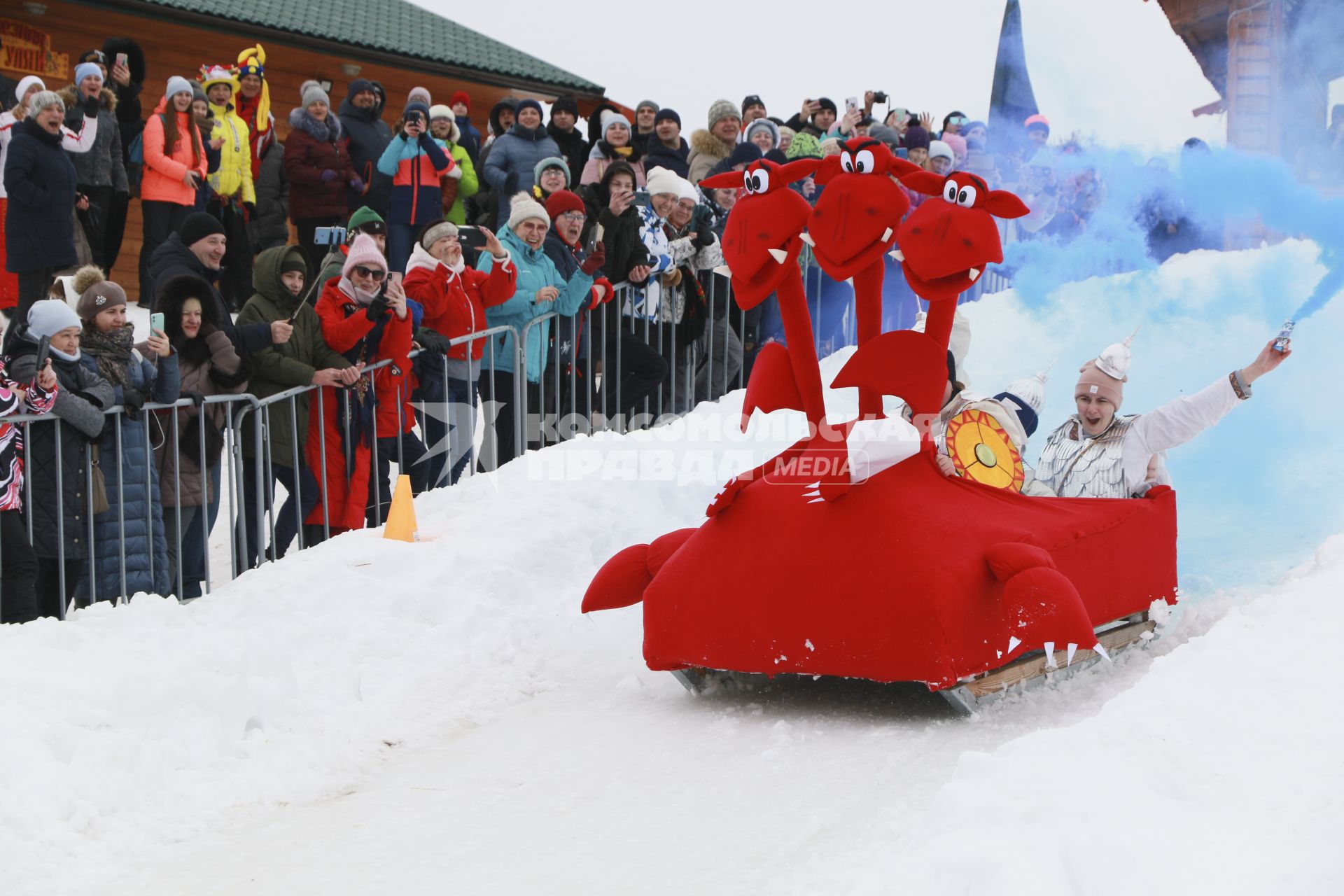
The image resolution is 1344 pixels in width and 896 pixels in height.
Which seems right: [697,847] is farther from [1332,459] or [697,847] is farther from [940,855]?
[1332,459]

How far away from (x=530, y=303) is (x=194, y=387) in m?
2.20

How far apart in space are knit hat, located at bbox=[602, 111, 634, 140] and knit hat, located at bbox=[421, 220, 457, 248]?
3.23 meters

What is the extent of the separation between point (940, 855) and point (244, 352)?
4945 millimetres

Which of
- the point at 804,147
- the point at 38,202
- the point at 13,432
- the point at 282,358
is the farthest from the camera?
the point at 804,147

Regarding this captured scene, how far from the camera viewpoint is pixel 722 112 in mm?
11250

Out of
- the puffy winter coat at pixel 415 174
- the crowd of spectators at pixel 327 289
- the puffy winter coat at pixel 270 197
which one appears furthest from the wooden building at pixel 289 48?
the puffy winter coat at pixel 415 174

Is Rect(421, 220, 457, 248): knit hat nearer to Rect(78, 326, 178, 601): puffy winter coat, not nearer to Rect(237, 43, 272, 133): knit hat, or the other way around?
Rect(78, 326, 178, 601): puffy winter coat

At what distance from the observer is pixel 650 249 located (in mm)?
9258

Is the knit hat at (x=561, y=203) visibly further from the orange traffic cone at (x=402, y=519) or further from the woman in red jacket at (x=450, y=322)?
the orange traffic cone at (x=402, y=519)

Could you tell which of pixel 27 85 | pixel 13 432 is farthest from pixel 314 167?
pixel 13 432

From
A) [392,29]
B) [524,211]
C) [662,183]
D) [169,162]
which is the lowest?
[524,211]

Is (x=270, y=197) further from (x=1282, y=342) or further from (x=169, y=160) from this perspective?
(x=1282, y=342)

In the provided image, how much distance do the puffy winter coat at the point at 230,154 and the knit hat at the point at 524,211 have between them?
3.77 metres

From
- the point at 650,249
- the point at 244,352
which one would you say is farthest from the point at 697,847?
the point at 650,249
